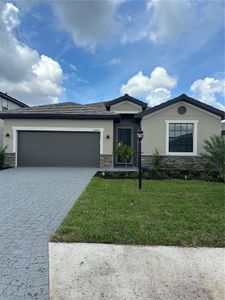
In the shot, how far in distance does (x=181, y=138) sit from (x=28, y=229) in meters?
11.6

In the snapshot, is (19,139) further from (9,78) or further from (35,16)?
(9,78)

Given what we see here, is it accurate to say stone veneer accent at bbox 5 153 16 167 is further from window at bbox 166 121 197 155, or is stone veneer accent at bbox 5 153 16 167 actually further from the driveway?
window at bbox 166 121 197 155

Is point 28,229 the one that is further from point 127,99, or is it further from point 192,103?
point 127,99

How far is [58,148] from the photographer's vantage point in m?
15.0

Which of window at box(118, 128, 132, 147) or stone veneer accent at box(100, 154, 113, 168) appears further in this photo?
window at box(118, 128, 132, 147)

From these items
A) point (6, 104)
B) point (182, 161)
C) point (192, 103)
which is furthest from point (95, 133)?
point (6, 104)

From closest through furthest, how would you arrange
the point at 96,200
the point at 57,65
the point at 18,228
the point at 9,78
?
the point at 18,228 < the point at 96,200 < the point at 57,65 < the point at 9,78

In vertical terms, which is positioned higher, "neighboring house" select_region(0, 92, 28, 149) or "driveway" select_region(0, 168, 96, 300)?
"neighboring house" select_region(0, 92, 28, 149)

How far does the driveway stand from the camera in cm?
276

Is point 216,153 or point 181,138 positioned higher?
point 181,138

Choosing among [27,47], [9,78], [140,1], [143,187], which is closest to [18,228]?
[143,187]

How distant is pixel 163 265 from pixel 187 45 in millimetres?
13257

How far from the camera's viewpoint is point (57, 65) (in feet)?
60.2

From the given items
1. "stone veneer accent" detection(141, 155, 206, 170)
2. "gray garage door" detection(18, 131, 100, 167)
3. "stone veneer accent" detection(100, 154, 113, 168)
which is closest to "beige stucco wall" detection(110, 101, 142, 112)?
"gray garage door" detection(18, 131, 100, 167)
